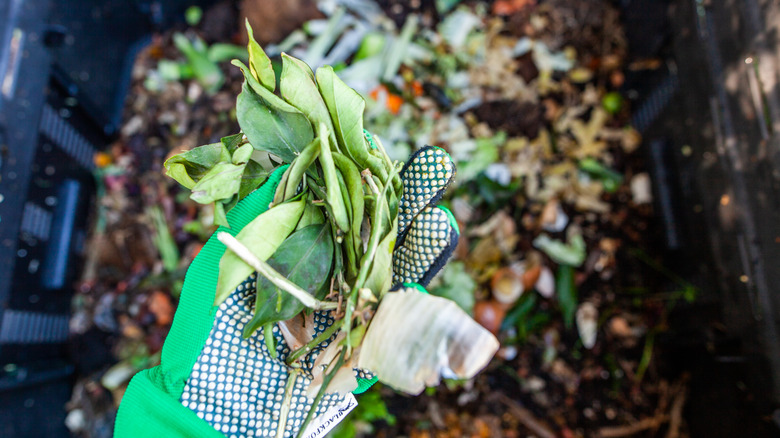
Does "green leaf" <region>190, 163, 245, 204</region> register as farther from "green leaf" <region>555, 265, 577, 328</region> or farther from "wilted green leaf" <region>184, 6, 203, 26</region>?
"wilted green leaf" <region>184, 6, 203, 26</region>

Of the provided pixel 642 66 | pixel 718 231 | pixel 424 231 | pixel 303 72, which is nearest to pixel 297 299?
pixel 424 231

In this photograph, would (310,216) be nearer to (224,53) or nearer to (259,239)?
(259,239)

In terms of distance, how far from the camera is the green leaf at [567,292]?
193 centimetres

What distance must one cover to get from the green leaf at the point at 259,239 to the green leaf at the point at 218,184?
0.08 metres

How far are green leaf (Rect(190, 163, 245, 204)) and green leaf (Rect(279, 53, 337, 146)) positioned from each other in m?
0.17

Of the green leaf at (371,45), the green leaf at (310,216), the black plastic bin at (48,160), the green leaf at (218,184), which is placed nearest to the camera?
the green leaf at (218,184)

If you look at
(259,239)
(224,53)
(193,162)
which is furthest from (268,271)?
(224,53)

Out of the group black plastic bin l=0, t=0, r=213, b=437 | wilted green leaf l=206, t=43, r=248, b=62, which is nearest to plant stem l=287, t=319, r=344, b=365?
black plastic bin l=0, t=0, r=213, b=437

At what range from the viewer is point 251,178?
1.04 metres

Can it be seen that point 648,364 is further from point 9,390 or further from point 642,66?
point 9,390

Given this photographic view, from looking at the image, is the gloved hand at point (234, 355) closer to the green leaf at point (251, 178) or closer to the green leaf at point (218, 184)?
the green leaf at point (251, 178)

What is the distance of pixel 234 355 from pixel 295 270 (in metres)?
0.32

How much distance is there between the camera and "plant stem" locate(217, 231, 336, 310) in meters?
0.82

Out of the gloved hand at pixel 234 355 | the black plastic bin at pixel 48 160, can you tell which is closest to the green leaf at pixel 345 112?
the gloved hand at pixel 234 355
